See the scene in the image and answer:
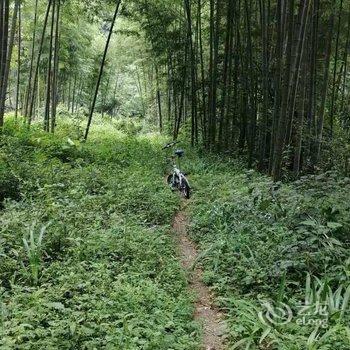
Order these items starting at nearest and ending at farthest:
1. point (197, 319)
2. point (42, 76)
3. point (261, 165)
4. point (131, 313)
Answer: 1. point (131, 313)
2. point (197, 319)
3. point (261, 165)
4. point (42, 76)

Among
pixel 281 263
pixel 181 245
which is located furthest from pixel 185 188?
pixel 281 263

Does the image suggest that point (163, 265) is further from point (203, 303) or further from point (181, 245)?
point (181, 245)

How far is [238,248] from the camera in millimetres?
4801

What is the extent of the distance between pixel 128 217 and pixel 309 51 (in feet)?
17.7

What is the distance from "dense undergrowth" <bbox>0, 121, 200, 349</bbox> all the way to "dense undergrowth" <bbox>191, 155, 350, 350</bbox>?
0.46 meters

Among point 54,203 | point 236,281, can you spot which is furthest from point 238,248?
point 54,203

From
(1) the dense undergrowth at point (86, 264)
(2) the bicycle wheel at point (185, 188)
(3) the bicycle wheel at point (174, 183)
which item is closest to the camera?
(1) the dense undergrowth at point (86, 264)

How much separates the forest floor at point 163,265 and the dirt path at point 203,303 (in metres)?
0.01

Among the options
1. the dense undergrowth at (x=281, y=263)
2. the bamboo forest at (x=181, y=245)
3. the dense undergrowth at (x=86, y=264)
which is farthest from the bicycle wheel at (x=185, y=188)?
the dense undergrowth at (x=281, y=263)

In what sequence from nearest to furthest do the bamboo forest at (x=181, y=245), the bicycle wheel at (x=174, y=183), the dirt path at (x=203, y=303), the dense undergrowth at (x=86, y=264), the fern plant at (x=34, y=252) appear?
the dense undergrowth at (x=86, y=264) → the bamboo forest at (x=181, y=245) → the dirt path at (x=203, y=303) → the fern plant at (x=34, y=252) → the bicycle wheel at (x=174, y=183)

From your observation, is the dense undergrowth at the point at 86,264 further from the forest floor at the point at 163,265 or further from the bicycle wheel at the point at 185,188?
the bicycle wheel at the point at 185,188

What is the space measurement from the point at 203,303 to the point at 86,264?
116 cm

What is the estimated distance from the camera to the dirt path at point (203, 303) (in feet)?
11.0

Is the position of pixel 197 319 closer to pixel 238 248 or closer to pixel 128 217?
pixel 238 248
